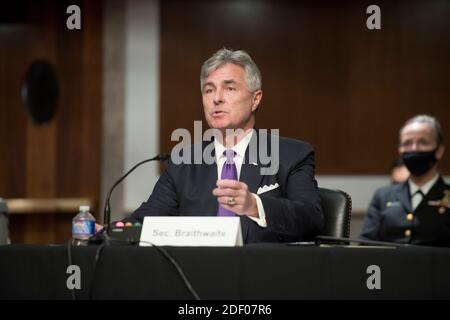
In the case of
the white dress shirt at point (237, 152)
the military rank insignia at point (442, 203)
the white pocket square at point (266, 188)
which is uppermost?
the white dress shirt at point (237, 152)

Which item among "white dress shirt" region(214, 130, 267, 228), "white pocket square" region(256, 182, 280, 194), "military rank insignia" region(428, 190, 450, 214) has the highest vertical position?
"white dress shirt" region(214, 130, 267, 228)

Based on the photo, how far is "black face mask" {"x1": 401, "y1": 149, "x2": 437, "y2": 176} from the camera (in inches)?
153

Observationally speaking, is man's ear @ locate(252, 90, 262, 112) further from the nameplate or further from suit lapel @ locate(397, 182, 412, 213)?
suit lapel @ locate(397, 182, 412, 213)

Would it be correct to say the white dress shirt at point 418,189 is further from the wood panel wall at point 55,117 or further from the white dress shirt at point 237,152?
the wood panel wall at point 55,117

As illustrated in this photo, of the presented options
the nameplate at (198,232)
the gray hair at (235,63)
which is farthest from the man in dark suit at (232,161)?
the nameplate at (198,232)

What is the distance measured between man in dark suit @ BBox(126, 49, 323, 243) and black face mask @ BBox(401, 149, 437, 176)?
1.25 m

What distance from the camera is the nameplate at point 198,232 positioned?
6.44 ft

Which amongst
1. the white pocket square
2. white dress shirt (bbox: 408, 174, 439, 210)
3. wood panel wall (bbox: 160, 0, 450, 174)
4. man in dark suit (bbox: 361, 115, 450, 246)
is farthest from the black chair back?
wood panel wall (bbox: 160, 0, 450, 174)

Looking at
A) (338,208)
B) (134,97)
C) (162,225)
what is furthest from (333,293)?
(134,97)

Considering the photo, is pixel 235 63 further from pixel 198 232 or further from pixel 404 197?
pixel 404 197

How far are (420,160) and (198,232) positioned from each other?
2.21m

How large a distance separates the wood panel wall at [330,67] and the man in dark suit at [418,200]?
65.7 inches
